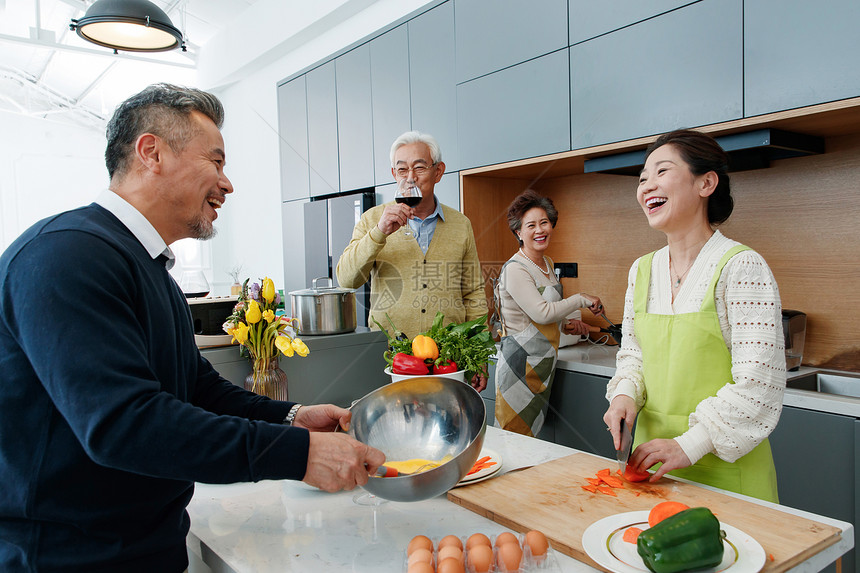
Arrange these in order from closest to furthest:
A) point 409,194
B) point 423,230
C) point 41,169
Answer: point 409,194 < point 423,230 < point 41,169

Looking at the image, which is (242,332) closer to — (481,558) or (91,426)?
(91,426)

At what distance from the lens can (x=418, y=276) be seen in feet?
7.77

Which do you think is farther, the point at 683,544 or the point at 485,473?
the point at 485,473

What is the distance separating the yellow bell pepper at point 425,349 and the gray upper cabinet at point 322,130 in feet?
9.90

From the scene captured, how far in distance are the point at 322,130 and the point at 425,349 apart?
11.0ft

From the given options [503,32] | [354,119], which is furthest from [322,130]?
[503,32]

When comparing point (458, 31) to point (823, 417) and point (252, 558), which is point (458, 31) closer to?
point (823, 417)

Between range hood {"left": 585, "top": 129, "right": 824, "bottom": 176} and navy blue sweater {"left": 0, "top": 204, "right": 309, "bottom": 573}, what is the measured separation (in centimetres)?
193

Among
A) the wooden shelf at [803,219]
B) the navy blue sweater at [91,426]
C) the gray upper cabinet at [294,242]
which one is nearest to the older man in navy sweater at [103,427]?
the navy blue sweater at [91,426]

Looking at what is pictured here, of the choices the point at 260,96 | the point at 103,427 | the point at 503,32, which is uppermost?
the point at 260,96

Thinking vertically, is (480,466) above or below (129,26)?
below

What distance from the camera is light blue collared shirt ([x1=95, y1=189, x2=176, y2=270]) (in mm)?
962

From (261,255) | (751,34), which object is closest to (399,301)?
(751,34)

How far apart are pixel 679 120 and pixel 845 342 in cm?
104
